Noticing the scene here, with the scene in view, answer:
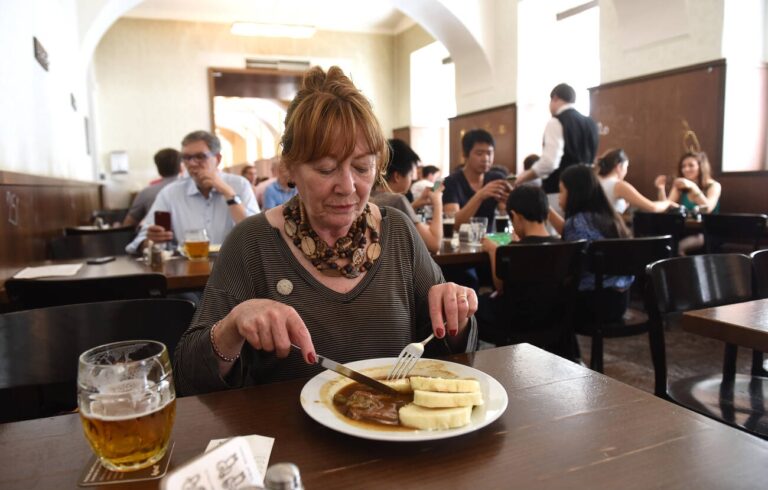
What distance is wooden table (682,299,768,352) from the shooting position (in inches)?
49.6

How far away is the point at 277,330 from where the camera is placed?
2.97 feet

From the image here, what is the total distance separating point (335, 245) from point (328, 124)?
0.92 ft

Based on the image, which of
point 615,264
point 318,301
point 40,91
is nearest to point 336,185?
point 318,301

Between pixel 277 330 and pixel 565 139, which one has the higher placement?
pixel 565 139

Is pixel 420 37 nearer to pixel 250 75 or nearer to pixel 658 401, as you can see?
pixel 250 75

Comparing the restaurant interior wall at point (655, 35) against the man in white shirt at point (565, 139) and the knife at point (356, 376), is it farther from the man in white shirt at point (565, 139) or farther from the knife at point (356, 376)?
the knife at point (356, 376)

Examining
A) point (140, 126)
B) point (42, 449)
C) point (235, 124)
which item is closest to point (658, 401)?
point (42, 449)

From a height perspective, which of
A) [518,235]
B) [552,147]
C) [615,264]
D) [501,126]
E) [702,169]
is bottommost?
[615,264]

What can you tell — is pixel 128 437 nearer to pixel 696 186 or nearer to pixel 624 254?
pixel 624 254

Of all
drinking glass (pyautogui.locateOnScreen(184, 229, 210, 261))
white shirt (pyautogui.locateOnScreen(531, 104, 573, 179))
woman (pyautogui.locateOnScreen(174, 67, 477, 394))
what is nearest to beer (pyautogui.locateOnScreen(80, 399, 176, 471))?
woman (pyautogui.locateOnScreen(174, 67, 477, 394))

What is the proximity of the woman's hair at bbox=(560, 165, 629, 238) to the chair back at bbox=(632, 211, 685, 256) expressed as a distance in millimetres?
1433

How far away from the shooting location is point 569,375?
1.01 metres

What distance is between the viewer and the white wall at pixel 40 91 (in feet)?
9.30

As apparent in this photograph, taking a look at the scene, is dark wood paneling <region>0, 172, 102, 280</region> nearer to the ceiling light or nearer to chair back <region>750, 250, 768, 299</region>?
chair back <region>750, 250, 768, 299</region>
